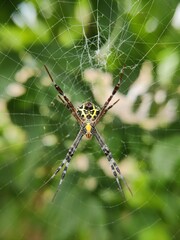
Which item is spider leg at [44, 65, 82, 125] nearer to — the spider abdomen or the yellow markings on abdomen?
the spider abdomen

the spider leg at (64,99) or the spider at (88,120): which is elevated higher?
the spider leg at (64,99)

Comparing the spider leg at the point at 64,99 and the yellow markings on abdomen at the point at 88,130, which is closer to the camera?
the spider leg at the point at 64,99

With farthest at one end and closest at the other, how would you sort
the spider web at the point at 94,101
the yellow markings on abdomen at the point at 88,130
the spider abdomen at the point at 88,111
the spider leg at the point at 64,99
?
1. the yellow markings on abdomen at the point at 88,130
2. the spider abdomen at the point at 88,111
3. the spider leg at the point at 64,99
4. the spider web at the point at 94,101

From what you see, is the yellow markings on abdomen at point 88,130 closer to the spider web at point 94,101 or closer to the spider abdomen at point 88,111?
the spider abdomen at point 88,111

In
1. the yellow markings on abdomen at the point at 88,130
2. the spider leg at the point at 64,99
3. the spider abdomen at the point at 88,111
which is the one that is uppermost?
the spider leg at the point at 64,99

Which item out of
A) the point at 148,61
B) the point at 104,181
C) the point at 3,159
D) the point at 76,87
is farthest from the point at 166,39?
the point at 3,159

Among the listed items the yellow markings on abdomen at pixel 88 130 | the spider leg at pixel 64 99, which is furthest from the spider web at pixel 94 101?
the yellow markings on abdomen at pixel 88 130

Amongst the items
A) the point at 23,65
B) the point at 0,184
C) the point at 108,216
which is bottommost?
the point at 108,216

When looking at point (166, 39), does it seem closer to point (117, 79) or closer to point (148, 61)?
point (148, 61)
